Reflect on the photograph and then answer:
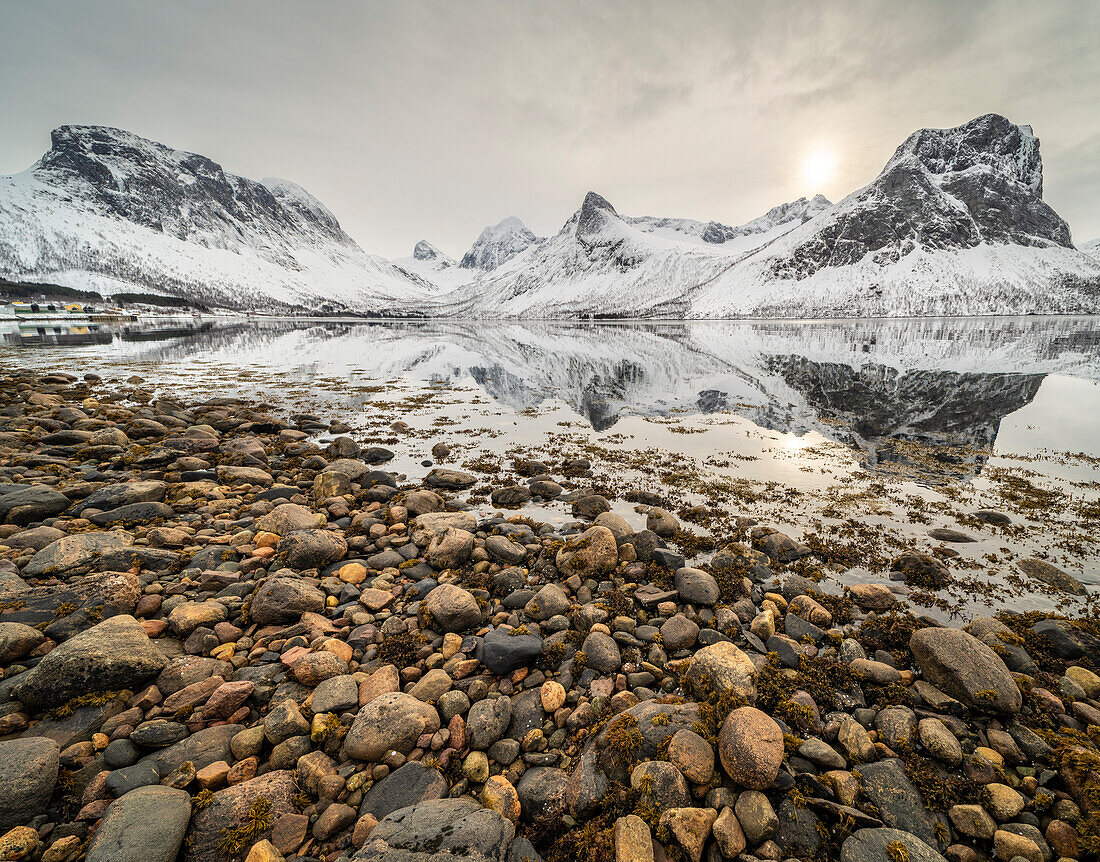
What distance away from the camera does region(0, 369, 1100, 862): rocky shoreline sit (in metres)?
5.04

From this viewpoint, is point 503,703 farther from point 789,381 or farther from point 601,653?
point 789,381

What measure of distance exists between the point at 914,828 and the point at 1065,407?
38042mm

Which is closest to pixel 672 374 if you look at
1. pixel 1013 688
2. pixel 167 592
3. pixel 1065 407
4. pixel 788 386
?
pixel 788 386

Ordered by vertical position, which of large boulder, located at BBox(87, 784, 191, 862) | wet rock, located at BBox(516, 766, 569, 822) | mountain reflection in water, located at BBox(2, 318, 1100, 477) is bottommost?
wet rock, located at BBox(516, 766, 569, 822)

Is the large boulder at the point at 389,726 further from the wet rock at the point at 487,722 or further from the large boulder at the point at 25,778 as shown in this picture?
the large boulder at the point at 25,778

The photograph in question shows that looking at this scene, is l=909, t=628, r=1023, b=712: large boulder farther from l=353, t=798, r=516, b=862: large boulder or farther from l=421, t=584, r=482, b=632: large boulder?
l=421, t=584, r=482, b=632: large boulder

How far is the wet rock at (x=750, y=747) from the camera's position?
5.45 metres

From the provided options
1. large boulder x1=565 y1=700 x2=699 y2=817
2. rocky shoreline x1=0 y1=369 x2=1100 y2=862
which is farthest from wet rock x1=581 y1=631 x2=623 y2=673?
large boulder x1=565 y1=700 x2=699 y2=817

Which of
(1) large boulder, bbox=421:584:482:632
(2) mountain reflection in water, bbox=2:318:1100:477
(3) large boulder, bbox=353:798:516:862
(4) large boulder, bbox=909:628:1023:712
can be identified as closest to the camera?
(3) large boulder, bbox=353:798:516:862

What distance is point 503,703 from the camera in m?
6.85

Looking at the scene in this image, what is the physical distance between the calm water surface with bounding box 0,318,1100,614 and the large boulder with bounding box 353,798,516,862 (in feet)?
33.0

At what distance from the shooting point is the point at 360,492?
1523 cm

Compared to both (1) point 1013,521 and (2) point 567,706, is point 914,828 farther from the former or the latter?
(1) point 1013,521

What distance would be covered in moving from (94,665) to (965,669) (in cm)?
1419
